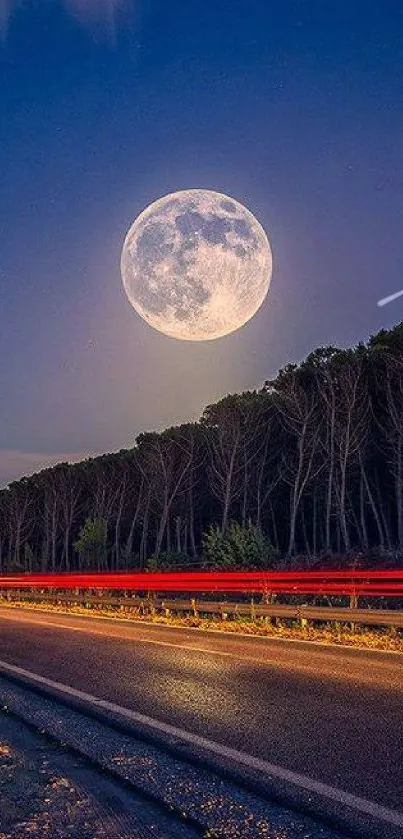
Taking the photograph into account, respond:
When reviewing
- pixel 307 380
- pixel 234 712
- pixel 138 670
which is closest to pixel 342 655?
pixel 138 670

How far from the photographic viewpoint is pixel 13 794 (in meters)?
5.09

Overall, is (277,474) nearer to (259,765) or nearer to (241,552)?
(241,552)

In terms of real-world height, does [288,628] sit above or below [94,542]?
below

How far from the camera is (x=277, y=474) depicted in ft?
187

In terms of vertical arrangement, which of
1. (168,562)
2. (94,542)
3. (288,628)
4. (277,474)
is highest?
(277,474)

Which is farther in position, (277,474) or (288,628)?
(277,474)

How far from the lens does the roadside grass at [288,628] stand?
507 inches

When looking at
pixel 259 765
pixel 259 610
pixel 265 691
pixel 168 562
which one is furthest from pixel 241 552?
pixel 259 765

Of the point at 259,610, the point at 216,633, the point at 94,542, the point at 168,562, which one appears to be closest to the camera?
the point at 216,633

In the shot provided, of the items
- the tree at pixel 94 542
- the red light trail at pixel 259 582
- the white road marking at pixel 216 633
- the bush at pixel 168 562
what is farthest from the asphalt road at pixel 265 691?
the tree at pixel 94 542

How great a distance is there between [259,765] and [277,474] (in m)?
52.0

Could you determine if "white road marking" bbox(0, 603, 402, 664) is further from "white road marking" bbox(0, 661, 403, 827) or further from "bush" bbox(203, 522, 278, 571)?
"bush" bbox(203, 522, 278, 571)

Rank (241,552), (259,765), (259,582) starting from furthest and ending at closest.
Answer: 1. (241,552)
2. (259,582)
3. (259,765)

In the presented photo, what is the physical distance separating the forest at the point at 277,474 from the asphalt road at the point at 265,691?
52.8ft
